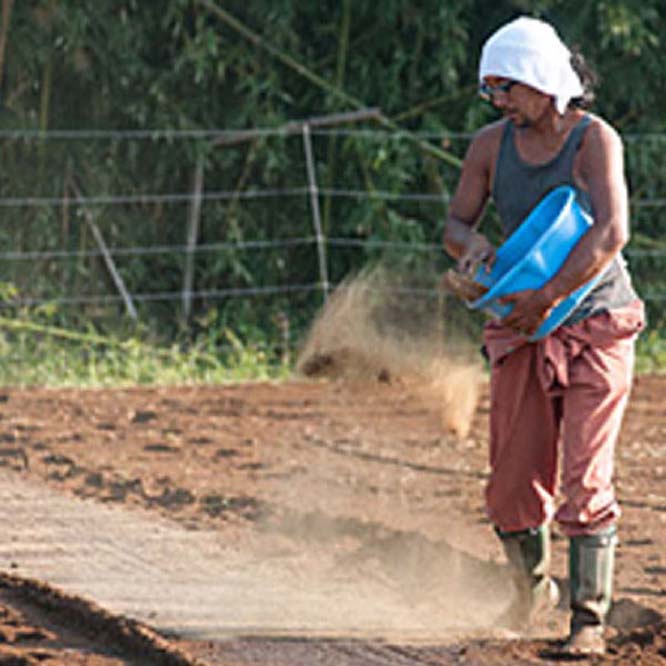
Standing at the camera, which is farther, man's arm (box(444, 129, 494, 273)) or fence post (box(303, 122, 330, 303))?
fence post (box(303, 122, 330, 303))

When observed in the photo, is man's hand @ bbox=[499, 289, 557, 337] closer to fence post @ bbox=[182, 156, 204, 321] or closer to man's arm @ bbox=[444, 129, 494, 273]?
man's arm @ bbox=[444, 129, 494, 273]

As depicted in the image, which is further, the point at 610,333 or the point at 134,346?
the point at 134,346

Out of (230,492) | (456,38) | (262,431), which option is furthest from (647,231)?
(230,492)

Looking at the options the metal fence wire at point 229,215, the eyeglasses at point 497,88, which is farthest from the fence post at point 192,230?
the eyeglasses at point 497,88

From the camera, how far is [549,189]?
5219 mm

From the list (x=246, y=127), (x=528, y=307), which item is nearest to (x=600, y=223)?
(x=528, y=307)

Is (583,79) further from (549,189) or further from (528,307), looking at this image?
(528,307)

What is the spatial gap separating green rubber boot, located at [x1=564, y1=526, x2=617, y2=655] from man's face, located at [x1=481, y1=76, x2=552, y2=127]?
116cm

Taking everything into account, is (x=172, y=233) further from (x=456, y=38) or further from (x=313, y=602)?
(x=313, y=602)

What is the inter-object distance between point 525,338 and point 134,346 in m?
6.52

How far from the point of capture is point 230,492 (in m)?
7.64

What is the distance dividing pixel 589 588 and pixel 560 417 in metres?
0.49

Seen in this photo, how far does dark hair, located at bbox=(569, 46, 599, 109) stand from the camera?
206 inches

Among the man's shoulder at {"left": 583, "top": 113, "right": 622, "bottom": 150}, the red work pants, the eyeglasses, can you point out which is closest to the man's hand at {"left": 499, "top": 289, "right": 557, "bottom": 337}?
the red work pants
